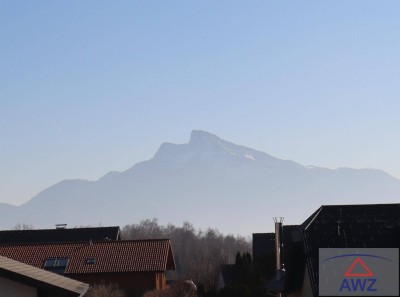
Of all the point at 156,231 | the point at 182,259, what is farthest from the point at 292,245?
the point at 156,231

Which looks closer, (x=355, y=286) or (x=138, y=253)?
(x=355, y=286)

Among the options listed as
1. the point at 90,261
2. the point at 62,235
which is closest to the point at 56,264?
the point at 90,261

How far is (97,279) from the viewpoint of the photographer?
38.8m

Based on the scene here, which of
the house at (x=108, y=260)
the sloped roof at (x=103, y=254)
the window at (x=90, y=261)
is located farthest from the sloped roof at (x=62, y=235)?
the window at (x=90, y=261)

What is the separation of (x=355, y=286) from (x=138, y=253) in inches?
973

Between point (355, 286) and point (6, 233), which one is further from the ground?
point (6, 233)

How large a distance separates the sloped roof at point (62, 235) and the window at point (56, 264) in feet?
49.4

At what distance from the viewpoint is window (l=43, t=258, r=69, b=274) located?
40.1m

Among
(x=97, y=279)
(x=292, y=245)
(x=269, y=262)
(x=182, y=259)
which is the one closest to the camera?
(x=292, y=245)

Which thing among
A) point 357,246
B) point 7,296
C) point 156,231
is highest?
point 156,231

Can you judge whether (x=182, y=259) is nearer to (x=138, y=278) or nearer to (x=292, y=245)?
(x=138, y=278)

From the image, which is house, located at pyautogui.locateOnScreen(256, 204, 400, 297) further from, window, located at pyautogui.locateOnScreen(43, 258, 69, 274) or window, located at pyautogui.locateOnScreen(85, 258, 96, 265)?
A: window, located at pyautogui.locateOnScreen(43, 258, 69, 274)

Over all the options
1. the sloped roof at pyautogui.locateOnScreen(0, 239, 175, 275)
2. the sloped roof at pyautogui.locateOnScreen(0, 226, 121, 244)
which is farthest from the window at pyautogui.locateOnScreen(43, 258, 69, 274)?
the sloped roof at pyautogui.locateOnScreen(0, 226, 121, 244)

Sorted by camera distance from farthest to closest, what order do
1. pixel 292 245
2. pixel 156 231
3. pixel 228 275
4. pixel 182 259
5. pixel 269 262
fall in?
1. pixel 156 231
2. pixel 182 259
3. pixel 228 275
4. pixel 269 262
5. pixel 292 245
